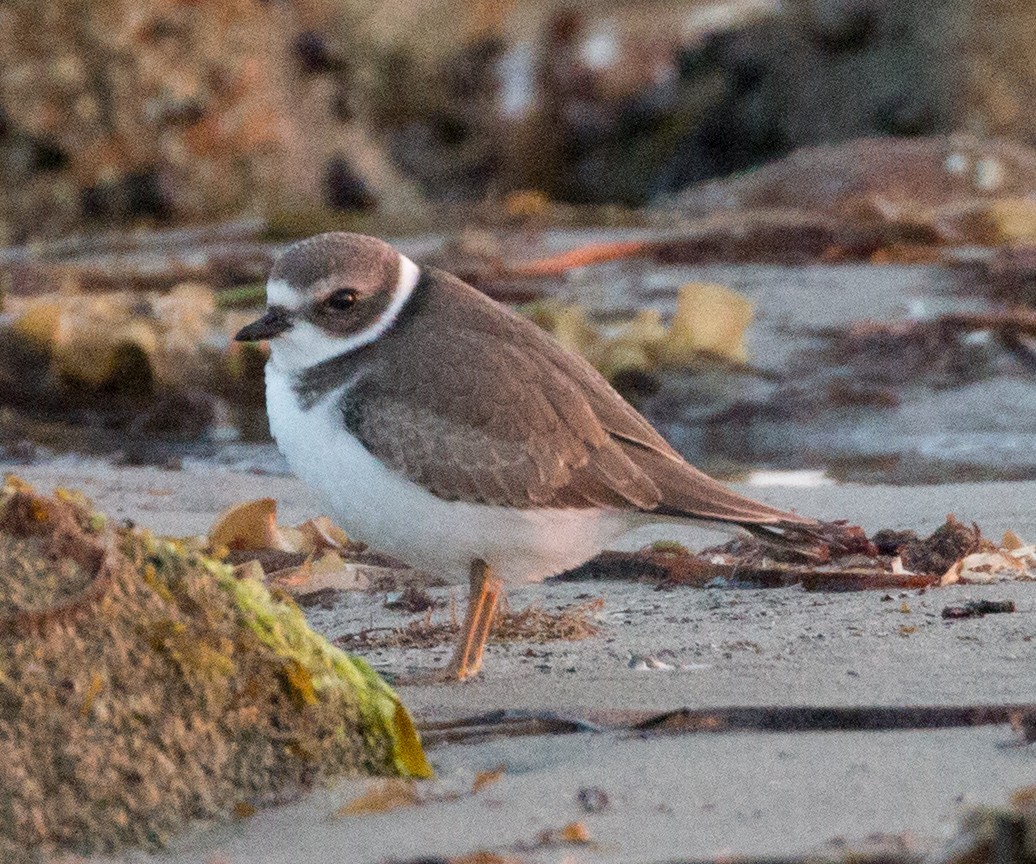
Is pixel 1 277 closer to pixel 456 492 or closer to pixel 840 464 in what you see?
pixel 840 464

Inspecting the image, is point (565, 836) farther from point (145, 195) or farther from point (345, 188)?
point (345, 188)

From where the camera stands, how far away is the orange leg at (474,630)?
11.9ft

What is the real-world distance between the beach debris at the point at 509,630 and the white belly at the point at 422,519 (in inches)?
5.4

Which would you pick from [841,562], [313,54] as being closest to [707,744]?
[841,562]

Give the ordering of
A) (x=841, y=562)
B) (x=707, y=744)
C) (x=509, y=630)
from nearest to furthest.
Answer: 1. (x=707, y=744)
2. (x=509, y=630)
3. (x=841, y=562)

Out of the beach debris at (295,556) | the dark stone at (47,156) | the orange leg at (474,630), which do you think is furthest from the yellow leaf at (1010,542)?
the dark stone at (47,156)

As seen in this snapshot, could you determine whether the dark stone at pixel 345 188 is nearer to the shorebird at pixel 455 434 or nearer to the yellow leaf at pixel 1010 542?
the shorebird at pixel 455 434

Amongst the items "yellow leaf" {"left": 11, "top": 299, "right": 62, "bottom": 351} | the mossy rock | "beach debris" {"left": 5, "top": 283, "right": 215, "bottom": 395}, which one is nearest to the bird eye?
the mossy rock

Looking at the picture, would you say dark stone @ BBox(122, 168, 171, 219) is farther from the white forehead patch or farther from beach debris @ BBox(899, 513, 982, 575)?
beach debris @ BBox(899, 513, 982, 575)

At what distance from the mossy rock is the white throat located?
120 cm

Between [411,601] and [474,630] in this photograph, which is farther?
[411,601]

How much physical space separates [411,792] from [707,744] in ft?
1.77

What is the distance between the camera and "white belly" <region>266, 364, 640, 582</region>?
12.4 ft

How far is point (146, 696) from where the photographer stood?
2664 millimetres
